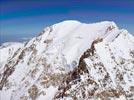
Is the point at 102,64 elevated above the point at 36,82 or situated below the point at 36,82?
above

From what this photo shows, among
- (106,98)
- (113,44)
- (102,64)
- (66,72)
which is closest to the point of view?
(106,98)

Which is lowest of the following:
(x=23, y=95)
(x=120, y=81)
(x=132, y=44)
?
(x=23, y=95)

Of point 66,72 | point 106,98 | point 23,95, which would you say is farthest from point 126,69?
point 23,95

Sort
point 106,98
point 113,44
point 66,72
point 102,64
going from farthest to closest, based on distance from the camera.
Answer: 1. point 66,72
2. point 113,44
3. point 102,64
4. point 106,98

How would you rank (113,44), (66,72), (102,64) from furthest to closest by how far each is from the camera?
(66,72) < (113,44) < (102,64)

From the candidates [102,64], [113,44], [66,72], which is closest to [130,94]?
[102,64]

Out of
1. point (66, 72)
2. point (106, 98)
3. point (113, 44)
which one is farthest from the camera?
point (66, 72)

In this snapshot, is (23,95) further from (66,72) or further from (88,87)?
(88,87)

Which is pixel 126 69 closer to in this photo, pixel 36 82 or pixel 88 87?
pixel 88 87

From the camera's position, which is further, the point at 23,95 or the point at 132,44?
the point at 23,95
